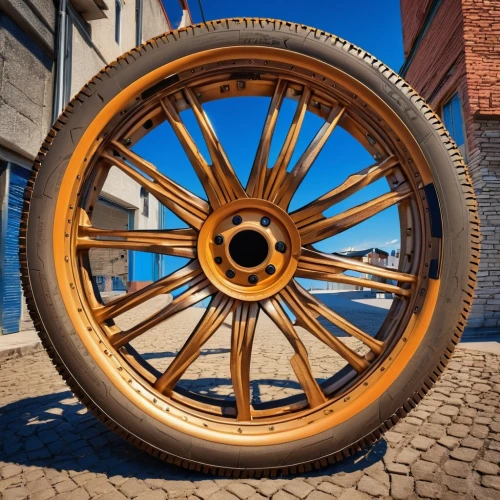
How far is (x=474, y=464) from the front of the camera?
5.71 ft

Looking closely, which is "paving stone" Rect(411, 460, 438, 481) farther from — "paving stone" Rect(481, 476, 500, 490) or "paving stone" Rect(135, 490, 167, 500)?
"paving stone" Rect(135, 490, 167, 500)

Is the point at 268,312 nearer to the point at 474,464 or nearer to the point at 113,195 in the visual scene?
the point at 474,464

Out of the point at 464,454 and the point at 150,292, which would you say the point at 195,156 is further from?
the point at 464,454

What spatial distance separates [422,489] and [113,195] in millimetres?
11318

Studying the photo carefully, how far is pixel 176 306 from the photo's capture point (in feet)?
5.72

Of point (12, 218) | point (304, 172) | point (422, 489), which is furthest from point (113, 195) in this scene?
point (422, 489)

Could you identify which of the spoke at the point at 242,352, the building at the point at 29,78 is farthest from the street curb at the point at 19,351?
the spoke at the point at 242,352

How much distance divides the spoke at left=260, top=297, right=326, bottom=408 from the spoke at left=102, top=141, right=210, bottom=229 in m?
0.56

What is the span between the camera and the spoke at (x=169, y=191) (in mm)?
1791

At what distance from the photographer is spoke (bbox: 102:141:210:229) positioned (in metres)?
1.79

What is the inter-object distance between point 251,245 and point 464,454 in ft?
5.24

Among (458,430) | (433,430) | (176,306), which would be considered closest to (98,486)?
(176,306)

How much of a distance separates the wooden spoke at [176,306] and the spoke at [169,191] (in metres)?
0.29

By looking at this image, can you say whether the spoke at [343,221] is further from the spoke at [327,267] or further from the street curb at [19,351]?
the street curb at [19,351]
